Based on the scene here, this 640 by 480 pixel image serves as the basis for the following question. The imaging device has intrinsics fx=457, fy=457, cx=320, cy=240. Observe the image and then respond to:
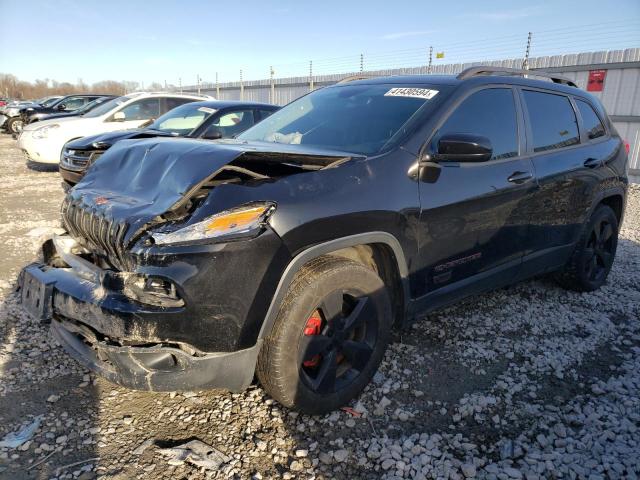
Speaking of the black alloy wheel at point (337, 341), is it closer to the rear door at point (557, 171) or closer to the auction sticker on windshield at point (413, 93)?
the auction sticker on windshield at point (413, 93)

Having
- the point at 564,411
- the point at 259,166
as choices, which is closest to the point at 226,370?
the point at 259,166

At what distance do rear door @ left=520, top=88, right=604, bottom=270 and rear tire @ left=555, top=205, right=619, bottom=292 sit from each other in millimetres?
241

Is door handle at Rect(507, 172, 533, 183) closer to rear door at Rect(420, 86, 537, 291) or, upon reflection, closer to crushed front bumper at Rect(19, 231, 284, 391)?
rear door at Rect(420, 86, 537, 291)

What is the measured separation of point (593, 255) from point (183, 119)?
6.25 meters

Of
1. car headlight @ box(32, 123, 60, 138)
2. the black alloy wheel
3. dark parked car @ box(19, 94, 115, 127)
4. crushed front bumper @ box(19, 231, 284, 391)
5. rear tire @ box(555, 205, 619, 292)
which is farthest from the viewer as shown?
dark parked car @ box(19, 94, 115, 127)

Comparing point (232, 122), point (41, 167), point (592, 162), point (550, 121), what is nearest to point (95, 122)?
point (41, 167)

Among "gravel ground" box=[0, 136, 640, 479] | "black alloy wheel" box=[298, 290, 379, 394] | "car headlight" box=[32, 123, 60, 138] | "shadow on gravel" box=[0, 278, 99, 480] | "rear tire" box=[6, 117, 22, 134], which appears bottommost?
"gravel ground" box=[0, 136, 640, 479]

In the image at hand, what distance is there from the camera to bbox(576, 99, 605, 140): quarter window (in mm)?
4066

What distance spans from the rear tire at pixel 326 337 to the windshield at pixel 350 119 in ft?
2.65

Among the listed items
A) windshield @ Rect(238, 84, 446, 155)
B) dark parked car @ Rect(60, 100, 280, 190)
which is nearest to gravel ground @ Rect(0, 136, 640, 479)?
windshield @ Rect(238, 84, 446, 155)

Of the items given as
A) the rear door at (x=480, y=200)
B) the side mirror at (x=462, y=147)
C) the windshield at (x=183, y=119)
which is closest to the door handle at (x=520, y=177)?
the rear door at (x=480, y=200)

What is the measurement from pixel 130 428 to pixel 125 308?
83cm

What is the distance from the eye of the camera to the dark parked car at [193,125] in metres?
6.64

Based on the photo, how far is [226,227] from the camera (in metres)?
1.97
